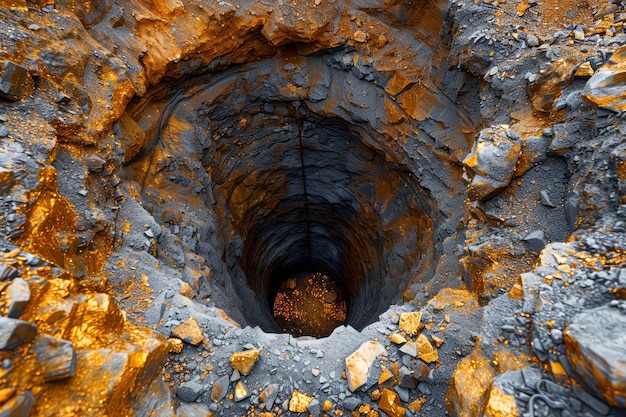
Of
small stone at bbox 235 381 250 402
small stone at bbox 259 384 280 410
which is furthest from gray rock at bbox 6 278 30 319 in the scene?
small stone at bbox 259 384 280 410

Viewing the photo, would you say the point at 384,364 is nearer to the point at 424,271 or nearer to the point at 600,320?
the point at 600,320

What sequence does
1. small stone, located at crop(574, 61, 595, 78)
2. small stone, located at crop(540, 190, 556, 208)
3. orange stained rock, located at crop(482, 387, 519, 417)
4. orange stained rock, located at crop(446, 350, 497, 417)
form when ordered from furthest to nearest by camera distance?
small stone, located at crop(574, 61, 595, 78) < small stone, located at crop(540, 190, 556, 208) < orange stained rock, located at crop(446, 350, 497, 417) < orange stained rock, located at crop(482, 387, 519, 417)

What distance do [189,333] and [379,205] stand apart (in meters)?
5.81

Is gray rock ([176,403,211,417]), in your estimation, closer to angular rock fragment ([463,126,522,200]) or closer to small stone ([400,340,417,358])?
small stone ([400,340,417,358])

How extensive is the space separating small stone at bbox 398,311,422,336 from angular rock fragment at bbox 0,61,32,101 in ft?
14.5

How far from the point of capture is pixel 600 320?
194 centimetres

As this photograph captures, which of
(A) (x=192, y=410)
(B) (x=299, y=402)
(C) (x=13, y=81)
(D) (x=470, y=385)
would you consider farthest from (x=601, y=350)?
(C) (x=13, y=81)

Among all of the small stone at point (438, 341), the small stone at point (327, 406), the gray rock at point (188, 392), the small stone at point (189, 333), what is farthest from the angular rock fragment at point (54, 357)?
the small stone at point (438, 341)

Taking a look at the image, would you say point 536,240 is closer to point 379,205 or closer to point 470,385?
point 470,385

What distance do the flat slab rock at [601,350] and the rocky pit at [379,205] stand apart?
0.01 meters

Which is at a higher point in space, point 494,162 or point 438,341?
point 494,162

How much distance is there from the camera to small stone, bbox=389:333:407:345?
10.2 feet

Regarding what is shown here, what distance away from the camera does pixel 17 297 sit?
2.00 m

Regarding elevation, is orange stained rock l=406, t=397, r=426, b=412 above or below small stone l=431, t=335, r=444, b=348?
below
